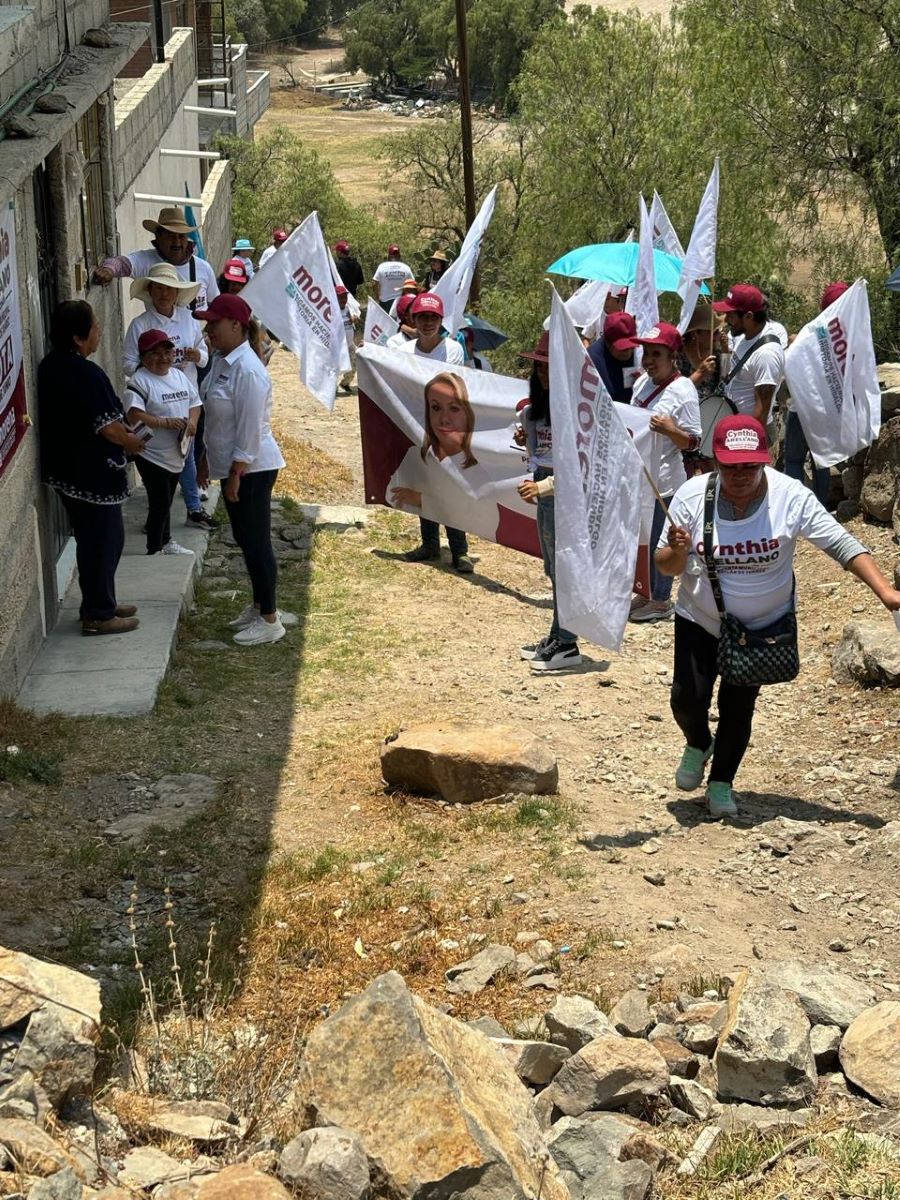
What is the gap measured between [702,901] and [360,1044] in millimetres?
2119

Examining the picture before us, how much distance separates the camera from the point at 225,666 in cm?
877

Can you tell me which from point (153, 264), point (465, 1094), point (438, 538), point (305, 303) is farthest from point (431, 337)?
point (465, 1094)

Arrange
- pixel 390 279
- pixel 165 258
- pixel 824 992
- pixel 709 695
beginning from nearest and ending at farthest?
pixel 824 992
pixel 709 695
pixel 165 258
pixel 390 279

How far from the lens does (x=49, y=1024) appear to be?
4.07 m

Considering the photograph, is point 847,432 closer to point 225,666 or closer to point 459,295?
point 459,295

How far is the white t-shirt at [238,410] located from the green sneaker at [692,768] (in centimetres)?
307

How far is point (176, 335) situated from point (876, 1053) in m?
6.95

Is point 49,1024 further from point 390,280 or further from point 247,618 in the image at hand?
point 390,280

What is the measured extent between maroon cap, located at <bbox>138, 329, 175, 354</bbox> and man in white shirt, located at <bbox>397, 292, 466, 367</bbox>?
2225 millimetres

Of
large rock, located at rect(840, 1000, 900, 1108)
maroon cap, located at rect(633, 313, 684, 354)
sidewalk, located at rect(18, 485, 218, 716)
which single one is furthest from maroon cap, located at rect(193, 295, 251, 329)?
large rock, located at rect(840, 1000, 900, 1108)

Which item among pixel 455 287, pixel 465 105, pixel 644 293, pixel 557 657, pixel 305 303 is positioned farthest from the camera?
pixel 465 105

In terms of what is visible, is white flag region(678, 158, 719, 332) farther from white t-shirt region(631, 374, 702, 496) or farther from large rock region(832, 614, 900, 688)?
large rock region(832, 614, 900, 688)

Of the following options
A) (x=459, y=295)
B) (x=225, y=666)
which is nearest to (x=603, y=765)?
(x=225, y=666)

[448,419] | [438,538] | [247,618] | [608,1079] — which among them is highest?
[448,419]
